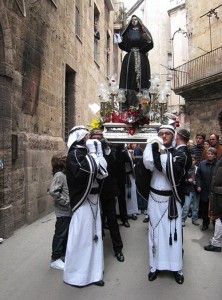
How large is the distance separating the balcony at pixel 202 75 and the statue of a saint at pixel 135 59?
9.06m

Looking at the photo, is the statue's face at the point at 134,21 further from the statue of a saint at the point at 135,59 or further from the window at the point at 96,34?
the window at the point at 96,34

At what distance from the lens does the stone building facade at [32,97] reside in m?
5.70

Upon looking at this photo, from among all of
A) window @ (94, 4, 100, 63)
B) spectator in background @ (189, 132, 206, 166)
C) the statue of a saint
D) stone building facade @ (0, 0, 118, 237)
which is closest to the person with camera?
the statue of a saint

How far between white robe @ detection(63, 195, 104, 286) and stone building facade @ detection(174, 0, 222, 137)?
12.4 meters

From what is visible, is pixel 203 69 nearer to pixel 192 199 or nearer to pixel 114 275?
pixel 192 199

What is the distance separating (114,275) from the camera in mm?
4109

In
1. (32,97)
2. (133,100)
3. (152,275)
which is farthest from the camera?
(32,97)

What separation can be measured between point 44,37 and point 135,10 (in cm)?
2985

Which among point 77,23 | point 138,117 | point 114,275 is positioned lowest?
point 114,275

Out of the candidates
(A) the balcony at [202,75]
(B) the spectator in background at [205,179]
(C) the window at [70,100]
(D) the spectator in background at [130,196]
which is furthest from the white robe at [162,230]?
(A) the balcony at [202,75]

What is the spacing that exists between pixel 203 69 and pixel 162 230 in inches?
545

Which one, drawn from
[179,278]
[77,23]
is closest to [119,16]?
[77,23]

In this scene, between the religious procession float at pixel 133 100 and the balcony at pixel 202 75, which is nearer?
the religious procession float at pixel 133 100

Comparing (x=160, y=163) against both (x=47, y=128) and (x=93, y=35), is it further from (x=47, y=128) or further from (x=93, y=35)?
(x=93, y=35)
